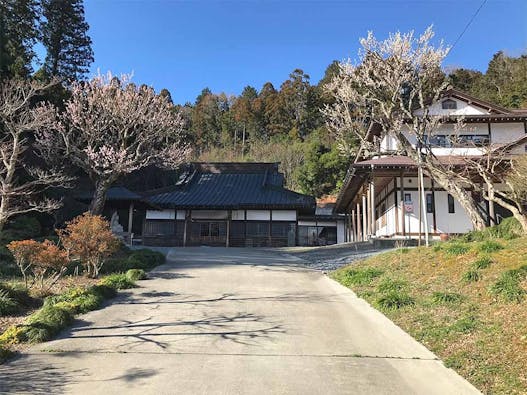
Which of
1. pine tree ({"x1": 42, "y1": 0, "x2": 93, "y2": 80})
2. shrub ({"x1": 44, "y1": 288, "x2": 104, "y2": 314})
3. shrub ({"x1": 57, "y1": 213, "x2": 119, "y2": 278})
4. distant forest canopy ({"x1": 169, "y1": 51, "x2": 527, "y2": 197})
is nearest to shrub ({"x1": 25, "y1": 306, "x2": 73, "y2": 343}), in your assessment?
shrub ({"x1": 44, "y1": 288, "x2": 104, "y2": 314})

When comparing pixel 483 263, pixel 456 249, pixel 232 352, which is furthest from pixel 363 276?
pixel 232 352

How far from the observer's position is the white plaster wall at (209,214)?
28.2 meters

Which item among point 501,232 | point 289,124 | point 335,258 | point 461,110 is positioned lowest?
point 335,258

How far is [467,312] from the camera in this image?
21.5 feet

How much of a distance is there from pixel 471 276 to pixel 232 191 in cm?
2288

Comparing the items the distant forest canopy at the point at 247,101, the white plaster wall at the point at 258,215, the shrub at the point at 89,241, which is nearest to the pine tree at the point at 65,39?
the distant forest canopy at the point at 247,101

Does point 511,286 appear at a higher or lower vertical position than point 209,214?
lower

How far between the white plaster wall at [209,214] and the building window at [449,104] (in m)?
14.4

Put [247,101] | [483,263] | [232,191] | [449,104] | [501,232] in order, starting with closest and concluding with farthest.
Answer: [483,263]
[501,232]
[449,104]
[232,191]
[247,101]

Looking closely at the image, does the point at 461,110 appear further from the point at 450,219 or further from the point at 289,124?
the point at 289,124

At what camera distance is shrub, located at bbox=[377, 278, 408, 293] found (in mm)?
8906

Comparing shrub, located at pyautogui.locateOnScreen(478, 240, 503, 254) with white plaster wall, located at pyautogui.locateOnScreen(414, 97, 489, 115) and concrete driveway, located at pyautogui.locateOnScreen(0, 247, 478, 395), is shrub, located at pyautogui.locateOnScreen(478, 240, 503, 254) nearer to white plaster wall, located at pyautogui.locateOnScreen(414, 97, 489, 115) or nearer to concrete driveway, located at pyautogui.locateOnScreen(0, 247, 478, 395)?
concrete driveway, located at pyautogui.locateOnScreen(0, 247, 478, 395)

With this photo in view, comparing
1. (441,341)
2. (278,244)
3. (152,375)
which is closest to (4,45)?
(278,244)

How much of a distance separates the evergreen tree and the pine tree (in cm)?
330
